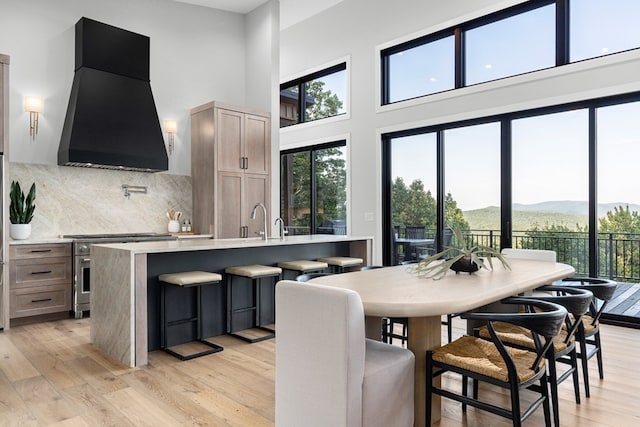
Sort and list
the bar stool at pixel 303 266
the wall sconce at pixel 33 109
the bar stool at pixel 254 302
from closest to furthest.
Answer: the bar stool at pixel 254 302 → the bar stool at pixel 303 266 → the wall sconce at pixel 33 109

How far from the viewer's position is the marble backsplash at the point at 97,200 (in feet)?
16.7

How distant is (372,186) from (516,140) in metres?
2.10

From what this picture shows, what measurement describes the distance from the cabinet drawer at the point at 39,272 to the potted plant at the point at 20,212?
36 centimetres

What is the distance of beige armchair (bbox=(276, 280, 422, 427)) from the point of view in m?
A: 1.73

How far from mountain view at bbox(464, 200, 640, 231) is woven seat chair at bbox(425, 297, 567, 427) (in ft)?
9.47

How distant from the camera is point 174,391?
2727mm

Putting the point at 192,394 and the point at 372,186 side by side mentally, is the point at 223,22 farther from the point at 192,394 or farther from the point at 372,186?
the point at 192,394

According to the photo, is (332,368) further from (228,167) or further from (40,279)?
(228,167)

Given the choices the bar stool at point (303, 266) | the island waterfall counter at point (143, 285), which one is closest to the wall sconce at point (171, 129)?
the island waterfall counter at point (143, 285)

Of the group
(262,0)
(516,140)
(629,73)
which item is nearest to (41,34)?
(262,0)

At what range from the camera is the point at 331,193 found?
23.7ft

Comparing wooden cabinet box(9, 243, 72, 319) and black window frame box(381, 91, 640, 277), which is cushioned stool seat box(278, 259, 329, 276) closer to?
black window frame box(381, 91, 640, 277)

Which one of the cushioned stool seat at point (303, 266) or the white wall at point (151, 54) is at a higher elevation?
the white wall at point (151, 54)

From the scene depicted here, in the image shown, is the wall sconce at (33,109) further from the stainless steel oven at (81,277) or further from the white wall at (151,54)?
the stainless steel oven at (81,277)
